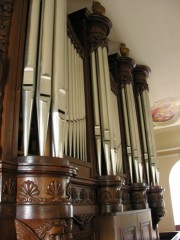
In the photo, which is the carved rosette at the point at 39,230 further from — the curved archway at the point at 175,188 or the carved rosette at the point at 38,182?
the curved archway at the point at 175,188

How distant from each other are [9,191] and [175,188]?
31.6 feet

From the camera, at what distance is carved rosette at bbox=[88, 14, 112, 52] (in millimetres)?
3681

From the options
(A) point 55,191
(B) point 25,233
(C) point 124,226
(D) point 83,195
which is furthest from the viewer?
(C) point 124,226

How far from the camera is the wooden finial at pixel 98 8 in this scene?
3.70 metres

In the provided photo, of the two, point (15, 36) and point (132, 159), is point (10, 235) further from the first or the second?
point (132, 159)

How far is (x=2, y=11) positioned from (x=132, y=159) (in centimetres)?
291

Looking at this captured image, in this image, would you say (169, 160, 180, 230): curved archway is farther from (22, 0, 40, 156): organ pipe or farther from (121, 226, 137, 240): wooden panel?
(22, 0, 40, 156): organ pipe

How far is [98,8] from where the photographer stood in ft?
12.2

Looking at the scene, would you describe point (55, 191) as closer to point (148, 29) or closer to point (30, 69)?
point (30, 69)

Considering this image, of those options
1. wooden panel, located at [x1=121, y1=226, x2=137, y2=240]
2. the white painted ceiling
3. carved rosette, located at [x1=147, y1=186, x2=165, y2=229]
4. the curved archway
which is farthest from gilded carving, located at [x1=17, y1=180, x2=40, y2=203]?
the curved archway

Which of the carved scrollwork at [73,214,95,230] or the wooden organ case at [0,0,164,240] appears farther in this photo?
the carved scrollwork at [73,214,95,230]

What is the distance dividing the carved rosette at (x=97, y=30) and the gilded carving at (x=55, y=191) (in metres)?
2.36

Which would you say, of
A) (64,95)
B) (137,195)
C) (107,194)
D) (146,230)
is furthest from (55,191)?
(146,230)

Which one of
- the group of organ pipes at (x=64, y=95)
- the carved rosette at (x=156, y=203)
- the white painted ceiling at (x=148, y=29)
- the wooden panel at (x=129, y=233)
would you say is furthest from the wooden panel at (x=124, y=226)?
the white painted ceiling at (x=148, y=29)
